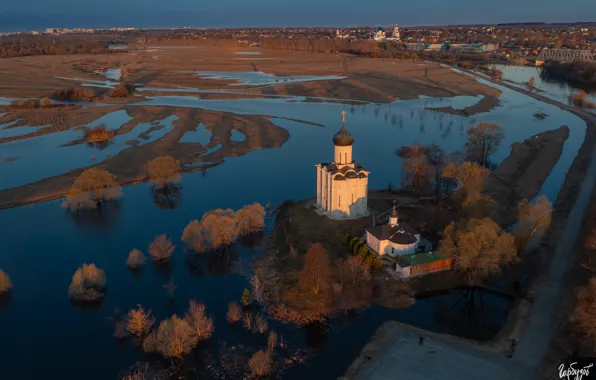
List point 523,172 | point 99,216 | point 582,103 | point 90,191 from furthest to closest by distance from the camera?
point 582,103, point 523,172, point 90,191, point 99,216

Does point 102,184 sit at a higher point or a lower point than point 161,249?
higher

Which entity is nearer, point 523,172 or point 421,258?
Result: point 421,258

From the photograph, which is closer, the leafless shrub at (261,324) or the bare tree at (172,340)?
the bare tree at (172,340)

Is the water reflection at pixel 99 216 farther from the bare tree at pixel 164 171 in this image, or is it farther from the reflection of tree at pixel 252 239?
the reflection of tree at pixel 252 239

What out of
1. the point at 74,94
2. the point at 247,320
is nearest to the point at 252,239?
the point at 247,320

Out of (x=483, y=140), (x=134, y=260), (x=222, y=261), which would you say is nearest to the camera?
(x=134, y=260)

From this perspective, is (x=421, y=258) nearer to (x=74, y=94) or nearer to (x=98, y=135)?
(x=98, y=135)

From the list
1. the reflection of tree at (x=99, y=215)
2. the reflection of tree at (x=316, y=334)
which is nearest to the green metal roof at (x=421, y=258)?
the reflection of tree at (x=316, y=334)

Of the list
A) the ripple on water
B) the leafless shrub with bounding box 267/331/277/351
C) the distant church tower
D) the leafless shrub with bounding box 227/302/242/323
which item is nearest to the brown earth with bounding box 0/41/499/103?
the ripple on water
